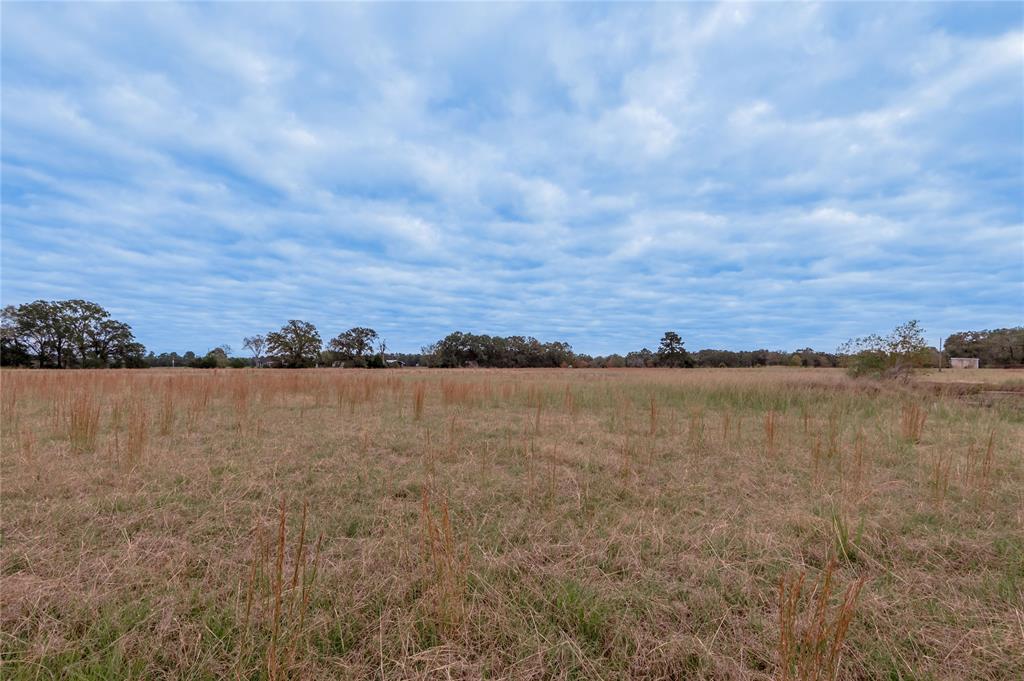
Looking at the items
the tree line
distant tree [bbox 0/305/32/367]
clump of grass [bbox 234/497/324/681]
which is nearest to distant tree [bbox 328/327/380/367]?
the tree line

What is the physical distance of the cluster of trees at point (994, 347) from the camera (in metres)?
57.9

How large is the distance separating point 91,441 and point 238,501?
3518 millimetres

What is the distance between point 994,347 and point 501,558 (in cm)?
9126

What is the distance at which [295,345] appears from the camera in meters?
64.6

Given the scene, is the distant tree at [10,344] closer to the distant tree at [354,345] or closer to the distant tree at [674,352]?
the distant tree at [354,345]

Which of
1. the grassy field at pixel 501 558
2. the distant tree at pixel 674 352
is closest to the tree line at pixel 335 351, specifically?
the distant tree at pixel 674 352

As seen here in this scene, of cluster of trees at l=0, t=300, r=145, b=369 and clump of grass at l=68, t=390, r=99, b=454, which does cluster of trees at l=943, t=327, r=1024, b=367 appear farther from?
cluster of trees at l=0, t=300, r=145, b=369

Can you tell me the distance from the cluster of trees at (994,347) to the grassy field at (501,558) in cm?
7830

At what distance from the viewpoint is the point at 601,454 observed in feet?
18.4

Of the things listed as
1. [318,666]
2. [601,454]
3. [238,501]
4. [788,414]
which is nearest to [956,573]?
[601,454]

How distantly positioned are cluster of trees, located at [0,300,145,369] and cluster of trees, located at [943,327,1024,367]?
11631cm

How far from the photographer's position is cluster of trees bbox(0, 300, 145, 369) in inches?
2035

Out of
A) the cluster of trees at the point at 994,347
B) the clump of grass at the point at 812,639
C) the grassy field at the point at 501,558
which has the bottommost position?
the grassy field at the point at 501,558

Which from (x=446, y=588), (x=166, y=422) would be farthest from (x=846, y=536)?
(x=166, y=422)
